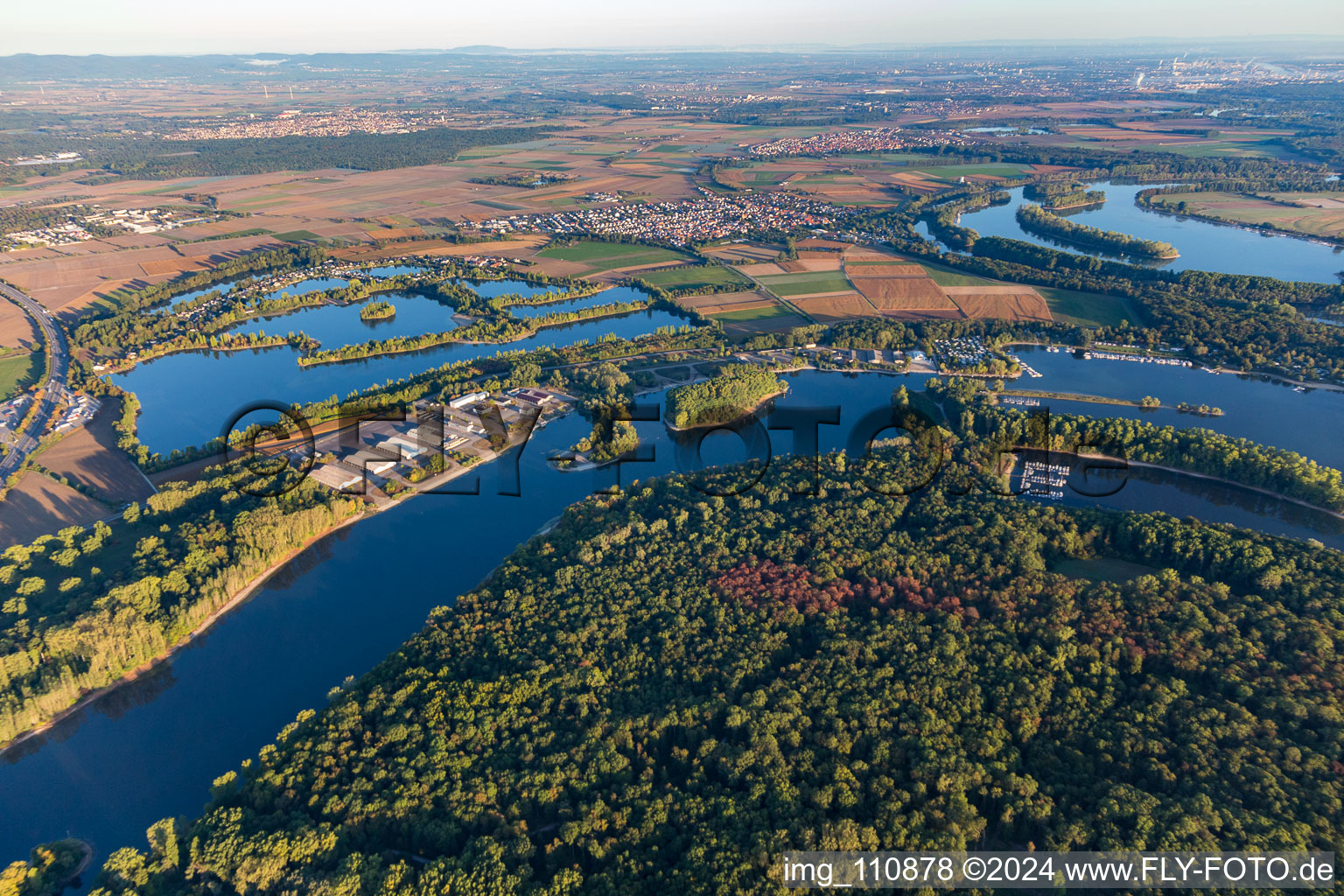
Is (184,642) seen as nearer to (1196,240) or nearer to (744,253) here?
(744,253)

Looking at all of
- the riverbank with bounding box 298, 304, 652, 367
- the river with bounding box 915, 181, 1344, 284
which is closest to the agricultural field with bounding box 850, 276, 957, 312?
the riverbank with bounding box 298, 304, 652, 367

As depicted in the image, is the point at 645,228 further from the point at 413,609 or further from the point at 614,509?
the point at 413,609

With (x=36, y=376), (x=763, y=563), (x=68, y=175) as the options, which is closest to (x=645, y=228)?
(x=36, y=376)

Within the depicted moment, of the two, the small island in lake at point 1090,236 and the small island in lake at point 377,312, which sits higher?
the small island in lake at point 1090,236

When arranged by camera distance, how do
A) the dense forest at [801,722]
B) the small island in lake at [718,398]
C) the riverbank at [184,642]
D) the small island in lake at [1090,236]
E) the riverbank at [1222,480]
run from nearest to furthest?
the dense forest at [801,722] → the riverbank at [184,642] → the riverbank at [1222,480] → the small island in lake at [718,398] → the small island in lake at [1090,236]

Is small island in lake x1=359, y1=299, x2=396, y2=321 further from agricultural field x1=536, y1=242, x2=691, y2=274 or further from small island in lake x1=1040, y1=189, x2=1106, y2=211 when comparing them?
small island in lake x1=1040, y1=189, x2=1106, y2=211

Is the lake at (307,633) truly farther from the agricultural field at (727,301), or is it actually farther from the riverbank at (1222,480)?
the agricultural field at (727,301)

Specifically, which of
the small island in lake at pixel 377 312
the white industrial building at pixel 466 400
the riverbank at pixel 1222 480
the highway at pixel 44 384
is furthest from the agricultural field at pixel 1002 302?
the highway at pixel 44 384
